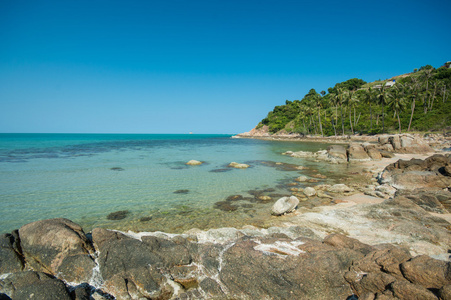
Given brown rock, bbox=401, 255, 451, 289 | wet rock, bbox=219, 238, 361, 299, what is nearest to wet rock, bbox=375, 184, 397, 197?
wet rock, bbox=219, 238, 361, 299

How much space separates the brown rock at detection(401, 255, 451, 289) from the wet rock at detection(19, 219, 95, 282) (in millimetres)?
7704

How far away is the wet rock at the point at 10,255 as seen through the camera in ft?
18.5

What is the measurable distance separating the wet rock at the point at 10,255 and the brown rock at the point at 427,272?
372 inches

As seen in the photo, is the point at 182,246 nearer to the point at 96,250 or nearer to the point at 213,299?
the point at 213,299

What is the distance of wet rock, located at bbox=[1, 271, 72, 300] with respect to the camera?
15.1ft

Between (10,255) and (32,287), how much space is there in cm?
198

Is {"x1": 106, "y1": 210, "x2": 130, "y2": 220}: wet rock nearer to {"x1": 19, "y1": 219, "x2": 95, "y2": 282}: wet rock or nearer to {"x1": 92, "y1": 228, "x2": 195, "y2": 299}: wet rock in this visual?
{"x1": 92, "y1": 228, "x2": 195, "y2": 299}: wet rock

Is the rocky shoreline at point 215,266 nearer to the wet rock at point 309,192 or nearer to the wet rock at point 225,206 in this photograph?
the wet rock at point 225,206

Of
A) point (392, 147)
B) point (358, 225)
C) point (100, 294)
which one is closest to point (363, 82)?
point (392, 147)

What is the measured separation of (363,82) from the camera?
450 feet

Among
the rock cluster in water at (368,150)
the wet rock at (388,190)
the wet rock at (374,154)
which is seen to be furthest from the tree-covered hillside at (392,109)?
the wet rock at (388,190)

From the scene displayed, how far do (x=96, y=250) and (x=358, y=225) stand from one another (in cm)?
1032

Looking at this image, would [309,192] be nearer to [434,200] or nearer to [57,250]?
[434,200]

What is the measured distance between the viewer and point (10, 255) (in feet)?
19.2
